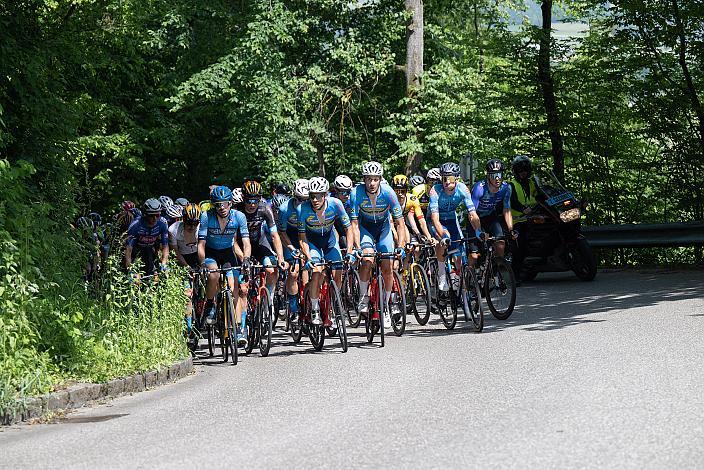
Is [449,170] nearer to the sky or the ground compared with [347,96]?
nearer to the ground

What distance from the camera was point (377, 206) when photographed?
15.0m

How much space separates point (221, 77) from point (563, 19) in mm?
9301

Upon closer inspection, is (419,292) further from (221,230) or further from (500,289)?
(221,230)

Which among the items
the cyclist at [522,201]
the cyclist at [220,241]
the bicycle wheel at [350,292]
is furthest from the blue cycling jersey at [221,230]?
the cyclist at [522,201]

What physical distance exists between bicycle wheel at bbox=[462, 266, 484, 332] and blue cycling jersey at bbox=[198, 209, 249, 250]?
9.29ft

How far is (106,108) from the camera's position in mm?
34375

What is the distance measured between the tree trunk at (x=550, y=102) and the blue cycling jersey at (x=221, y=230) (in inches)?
504

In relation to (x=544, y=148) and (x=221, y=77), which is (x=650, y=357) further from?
(x=221, y=77)

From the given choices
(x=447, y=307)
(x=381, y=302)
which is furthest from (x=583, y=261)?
(x=381, y=302)

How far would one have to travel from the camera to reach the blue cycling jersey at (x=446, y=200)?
51.6ft

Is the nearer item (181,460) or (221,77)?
(181,460)

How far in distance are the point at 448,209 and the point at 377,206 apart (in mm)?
1548

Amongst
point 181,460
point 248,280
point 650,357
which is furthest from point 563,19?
point 181,460

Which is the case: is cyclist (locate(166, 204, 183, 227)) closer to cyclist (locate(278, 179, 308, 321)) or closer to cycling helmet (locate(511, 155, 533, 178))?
cyclist (locate(278, 179, 308, 321))
